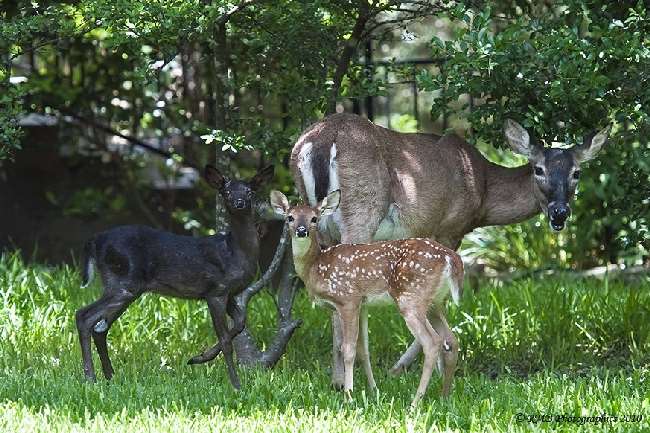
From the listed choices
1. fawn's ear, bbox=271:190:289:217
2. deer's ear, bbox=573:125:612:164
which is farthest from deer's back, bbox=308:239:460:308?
deer's ear, bbox=573:125:612:164

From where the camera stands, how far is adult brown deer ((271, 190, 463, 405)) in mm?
6129

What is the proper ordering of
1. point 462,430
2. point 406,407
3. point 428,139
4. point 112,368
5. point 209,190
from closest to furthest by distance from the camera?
point 462,430, point 406,407, point 112,368, point 428,139, point 209,190

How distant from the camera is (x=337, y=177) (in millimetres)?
7234

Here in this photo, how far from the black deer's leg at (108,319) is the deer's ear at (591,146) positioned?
2868 mm

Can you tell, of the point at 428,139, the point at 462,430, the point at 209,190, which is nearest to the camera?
the point at 462,430

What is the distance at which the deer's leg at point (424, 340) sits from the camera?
6.08 metres

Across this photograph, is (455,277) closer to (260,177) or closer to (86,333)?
(260,177)

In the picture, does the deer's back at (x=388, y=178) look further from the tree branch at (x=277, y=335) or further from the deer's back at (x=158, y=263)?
the deer's back at (x=158, y=263)

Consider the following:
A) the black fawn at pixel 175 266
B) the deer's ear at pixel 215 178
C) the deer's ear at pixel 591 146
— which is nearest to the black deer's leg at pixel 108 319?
the black fawn at pixel 175 266

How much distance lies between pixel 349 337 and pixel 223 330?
78 centimetres

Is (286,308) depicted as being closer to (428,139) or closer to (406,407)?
(428,139)

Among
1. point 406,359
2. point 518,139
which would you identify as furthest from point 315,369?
point 518,139

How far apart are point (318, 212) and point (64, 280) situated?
337cm

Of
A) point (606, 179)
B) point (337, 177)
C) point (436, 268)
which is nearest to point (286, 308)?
point (337, 177)
